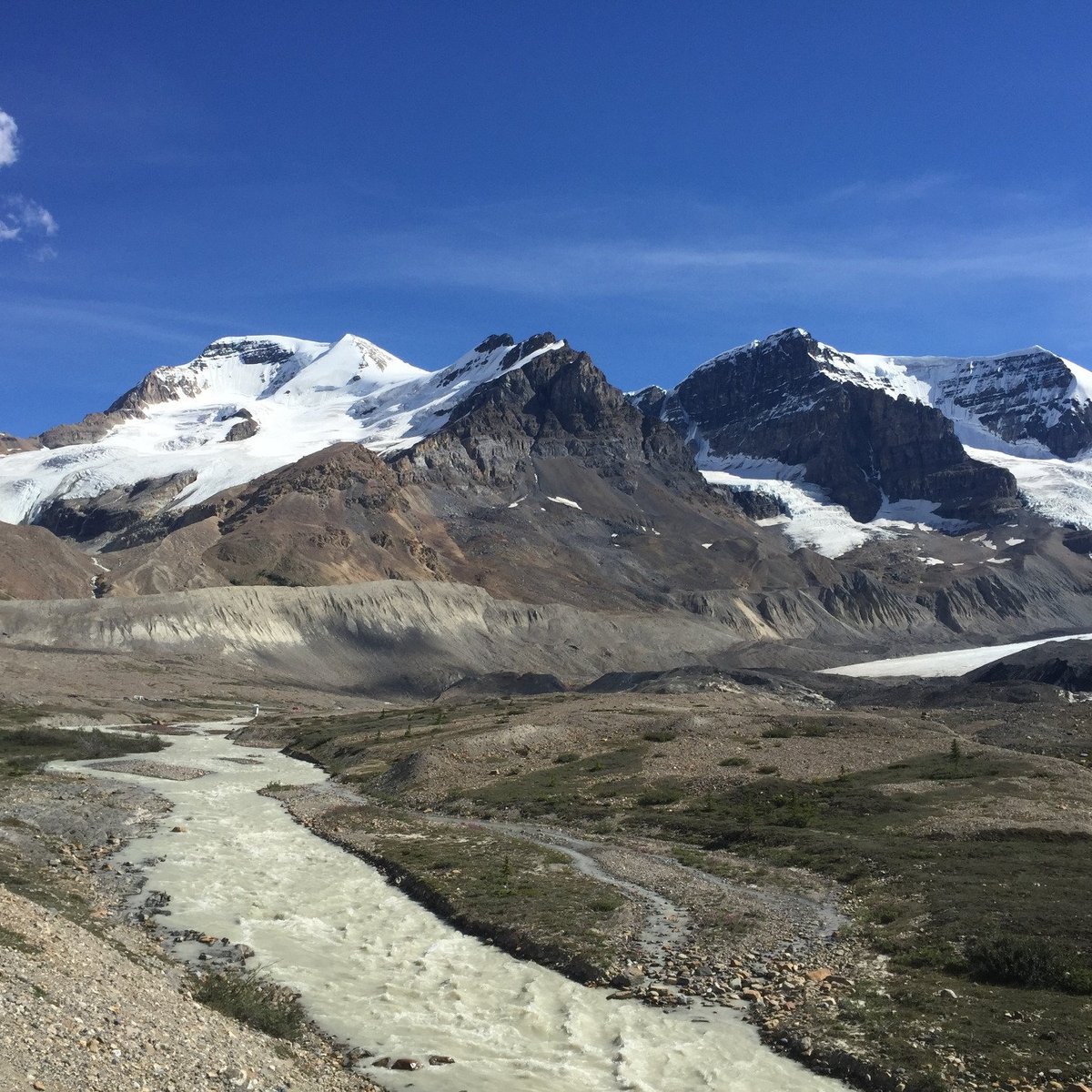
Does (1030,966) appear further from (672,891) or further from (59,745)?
(59,745)

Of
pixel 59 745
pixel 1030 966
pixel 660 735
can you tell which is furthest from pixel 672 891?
pixel 59 745

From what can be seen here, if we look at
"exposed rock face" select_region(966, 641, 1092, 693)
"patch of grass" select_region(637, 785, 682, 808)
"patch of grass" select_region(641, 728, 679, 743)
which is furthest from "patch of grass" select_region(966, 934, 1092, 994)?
"exposed rock face" select_region(966, 641, 1092, 693)

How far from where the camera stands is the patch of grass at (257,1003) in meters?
23.7

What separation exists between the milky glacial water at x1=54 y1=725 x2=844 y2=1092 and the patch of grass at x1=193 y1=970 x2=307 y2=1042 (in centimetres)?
70

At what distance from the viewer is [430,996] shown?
2734 cm

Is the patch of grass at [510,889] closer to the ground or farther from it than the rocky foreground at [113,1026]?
closer to the ground

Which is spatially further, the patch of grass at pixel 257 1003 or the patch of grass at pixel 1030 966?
the patch of grass at pixel 1030 966

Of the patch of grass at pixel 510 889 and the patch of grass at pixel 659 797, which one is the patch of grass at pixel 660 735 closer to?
the patch of grass at pixel 659 797

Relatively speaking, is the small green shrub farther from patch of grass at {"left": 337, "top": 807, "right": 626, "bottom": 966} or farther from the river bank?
patch of grass at {"left": 337, "top": 807, "right": 626, "bottom": 966}

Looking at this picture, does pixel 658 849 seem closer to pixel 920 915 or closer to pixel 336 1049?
pixel 920 915

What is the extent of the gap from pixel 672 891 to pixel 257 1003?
18.0 metres

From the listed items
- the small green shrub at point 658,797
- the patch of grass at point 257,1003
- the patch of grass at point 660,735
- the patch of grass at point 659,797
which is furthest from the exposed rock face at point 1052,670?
the patch of grass at point 257,1003

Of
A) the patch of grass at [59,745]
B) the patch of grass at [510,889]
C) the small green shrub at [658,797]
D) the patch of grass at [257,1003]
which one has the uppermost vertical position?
the patch of grass at [257,1003]

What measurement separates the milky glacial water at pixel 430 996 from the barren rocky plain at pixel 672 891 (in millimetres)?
963
